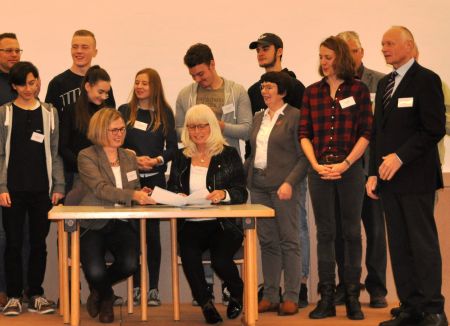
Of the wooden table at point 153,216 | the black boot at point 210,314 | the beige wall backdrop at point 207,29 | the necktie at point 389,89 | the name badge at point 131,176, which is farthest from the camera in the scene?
the beige wall backdrop at point 207,29

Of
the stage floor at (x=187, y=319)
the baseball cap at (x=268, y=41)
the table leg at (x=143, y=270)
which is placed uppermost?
the baseball cap at (x=268, y=41)

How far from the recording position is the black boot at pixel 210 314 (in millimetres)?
4395

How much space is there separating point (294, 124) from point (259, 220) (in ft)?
2.08

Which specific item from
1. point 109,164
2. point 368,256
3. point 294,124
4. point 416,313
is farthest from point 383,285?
point 109,164

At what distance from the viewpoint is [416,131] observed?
408cm

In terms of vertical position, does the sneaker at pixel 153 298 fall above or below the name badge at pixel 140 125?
below

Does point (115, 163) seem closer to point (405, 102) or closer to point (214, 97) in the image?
point (214, 97)

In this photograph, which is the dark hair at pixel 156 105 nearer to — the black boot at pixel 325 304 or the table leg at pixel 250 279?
the table leg at pixel 250 279

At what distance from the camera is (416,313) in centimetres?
405

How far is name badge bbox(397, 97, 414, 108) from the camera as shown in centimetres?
406

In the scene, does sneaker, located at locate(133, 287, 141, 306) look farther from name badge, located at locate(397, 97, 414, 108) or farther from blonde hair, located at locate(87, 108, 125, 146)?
name badge, located at locate(397, 97, 414, 108)

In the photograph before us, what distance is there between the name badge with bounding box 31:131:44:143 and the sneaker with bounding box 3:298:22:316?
1.00m

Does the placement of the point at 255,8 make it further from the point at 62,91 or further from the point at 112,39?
the point at 62,91

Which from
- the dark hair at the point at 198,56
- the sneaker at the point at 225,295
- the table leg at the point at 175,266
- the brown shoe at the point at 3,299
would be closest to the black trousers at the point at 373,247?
the sneaker at the point at 225,295
